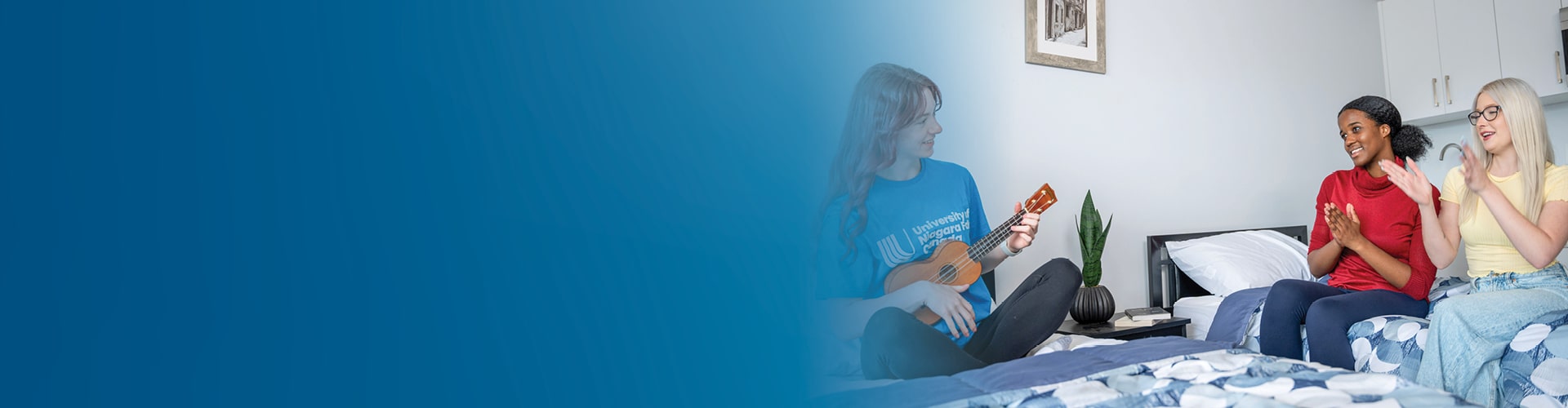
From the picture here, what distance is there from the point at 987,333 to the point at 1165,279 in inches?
48.0

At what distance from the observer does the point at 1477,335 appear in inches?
66.2

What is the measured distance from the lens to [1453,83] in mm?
3307

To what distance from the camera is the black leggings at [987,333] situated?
163 cm

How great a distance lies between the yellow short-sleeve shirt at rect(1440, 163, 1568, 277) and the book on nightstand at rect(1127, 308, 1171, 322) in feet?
2.40

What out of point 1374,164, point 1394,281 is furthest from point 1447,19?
point 1394,281

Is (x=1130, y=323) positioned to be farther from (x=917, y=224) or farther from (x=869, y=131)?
(x=869, y=131)

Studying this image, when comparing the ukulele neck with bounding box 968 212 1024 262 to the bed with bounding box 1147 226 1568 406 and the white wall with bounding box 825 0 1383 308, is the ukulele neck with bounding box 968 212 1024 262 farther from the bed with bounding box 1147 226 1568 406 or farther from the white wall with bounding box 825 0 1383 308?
the bed with bounding box 1147 226 1568 406

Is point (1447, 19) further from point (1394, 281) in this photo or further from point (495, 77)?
point (495, 77)

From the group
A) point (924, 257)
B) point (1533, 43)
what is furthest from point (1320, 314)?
point (1533, 43)

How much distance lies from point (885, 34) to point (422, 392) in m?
0.31

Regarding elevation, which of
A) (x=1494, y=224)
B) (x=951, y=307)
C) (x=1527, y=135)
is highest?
(x=1527, y=135)

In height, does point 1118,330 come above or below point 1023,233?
below
